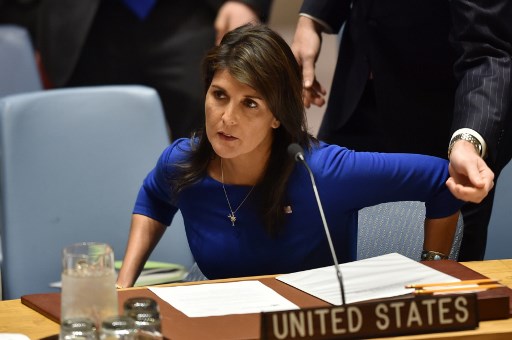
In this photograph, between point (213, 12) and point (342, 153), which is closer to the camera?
point (342, 153)

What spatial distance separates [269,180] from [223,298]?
55 centimetres

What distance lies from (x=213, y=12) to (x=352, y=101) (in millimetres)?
1190

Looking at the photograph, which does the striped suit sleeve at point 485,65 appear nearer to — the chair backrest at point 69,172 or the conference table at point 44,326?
the conference table at point 44,326

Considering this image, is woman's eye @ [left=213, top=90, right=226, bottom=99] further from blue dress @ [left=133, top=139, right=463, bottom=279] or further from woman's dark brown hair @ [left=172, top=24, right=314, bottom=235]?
blue dress @ [left=133, top=139, right=463, bottom=279]

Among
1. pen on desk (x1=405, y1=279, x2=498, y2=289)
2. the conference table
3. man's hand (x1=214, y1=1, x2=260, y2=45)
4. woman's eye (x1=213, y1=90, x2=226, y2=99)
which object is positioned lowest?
the conference table

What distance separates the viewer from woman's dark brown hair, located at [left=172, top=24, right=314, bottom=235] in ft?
8.36

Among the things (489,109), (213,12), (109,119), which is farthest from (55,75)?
(489,109)

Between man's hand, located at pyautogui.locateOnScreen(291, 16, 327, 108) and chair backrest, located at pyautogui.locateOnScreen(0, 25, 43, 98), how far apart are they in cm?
141

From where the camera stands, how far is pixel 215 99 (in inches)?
101

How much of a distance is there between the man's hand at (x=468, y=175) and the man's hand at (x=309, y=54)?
0.64 metres

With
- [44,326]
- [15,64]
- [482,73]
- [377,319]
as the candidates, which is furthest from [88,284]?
[15,64]

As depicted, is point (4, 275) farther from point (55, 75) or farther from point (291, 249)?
point (55, 75)

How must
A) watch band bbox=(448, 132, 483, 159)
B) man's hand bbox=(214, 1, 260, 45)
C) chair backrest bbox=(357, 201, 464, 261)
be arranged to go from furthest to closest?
man's hand bbox=(214, 1, 260, 45) < chair backrest bbox=(357, 201, 464, 261) < watch band bbox=(448, 132, 483, 159)

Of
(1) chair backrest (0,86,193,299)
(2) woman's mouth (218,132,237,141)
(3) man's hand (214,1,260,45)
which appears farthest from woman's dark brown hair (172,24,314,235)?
(3) man's hand (214,1,260,45)
